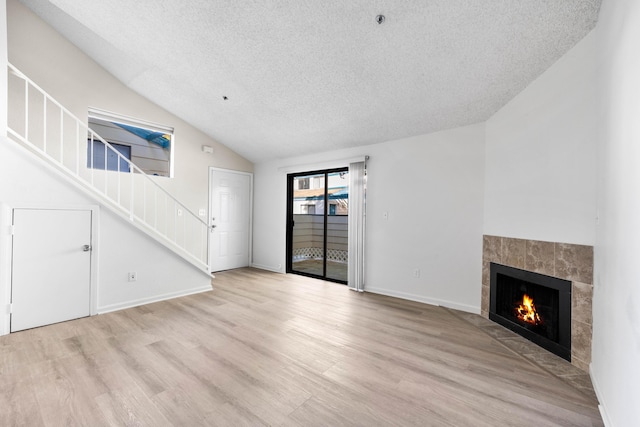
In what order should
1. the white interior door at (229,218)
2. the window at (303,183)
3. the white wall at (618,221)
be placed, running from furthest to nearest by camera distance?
the window at (303,183), the white interior door at (229,218), the white wall at (618,221)

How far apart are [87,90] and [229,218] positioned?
10.3ft

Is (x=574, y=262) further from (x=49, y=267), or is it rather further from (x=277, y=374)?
A: (x=49, y=267)

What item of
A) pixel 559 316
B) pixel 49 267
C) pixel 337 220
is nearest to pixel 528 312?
pixel 559 316

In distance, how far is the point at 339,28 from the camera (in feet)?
8.33

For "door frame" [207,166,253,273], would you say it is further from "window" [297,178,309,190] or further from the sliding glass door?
"window" [297,178,309,190]

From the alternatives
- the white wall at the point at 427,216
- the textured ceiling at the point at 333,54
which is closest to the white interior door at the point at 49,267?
the textured ceiling at the point at 333,54

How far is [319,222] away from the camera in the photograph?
5.77 metres

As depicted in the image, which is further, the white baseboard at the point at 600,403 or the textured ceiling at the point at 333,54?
the textured ceiling at the point at 333,54

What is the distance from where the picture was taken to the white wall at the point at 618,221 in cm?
139

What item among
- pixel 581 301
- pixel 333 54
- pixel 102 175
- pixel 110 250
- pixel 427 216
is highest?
pixel 333 54

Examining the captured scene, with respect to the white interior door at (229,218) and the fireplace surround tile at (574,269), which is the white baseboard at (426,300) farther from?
the white interior door at (229,218)

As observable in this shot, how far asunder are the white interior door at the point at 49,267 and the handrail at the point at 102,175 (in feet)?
1.59

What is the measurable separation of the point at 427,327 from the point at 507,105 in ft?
8.87

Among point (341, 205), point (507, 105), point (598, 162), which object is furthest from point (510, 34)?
point (341, 205)
